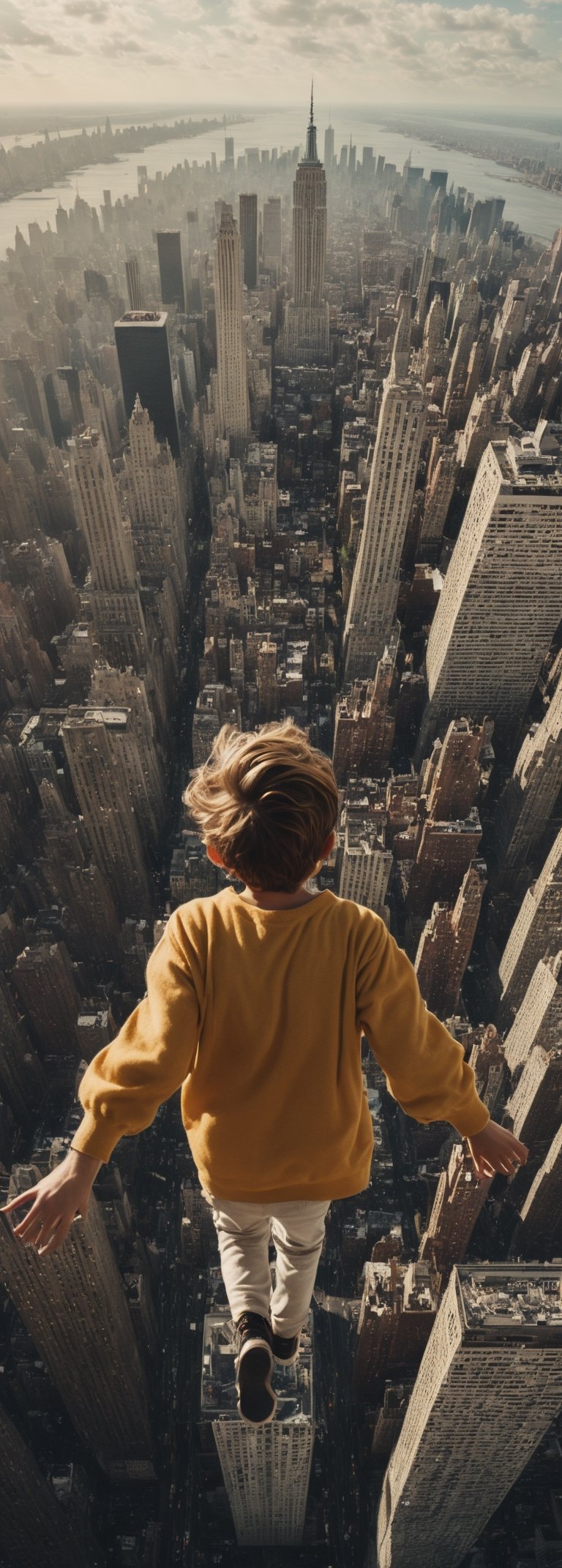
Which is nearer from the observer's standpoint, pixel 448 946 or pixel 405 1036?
pixel 405 1036

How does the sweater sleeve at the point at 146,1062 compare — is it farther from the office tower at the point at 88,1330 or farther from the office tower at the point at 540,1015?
the office tower at the point at 540,1015

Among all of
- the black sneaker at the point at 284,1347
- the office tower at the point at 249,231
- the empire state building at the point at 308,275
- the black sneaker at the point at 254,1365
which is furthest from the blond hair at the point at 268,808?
the office tower at the point at 249,231

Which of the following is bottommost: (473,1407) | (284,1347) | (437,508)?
(437,508)

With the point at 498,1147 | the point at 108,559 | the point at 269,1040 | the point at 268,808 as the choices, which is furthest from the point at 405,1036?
the point at 108,559

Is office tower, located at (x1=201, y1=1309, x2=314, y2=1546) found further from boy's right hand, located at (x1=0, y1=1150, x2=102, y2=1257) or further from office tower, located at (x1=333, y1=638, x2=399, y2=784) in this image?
office tower, located at (x1=333, y1=638, x2=399, y2=784)

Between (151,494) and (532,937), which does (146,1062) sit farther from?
(151,494)
